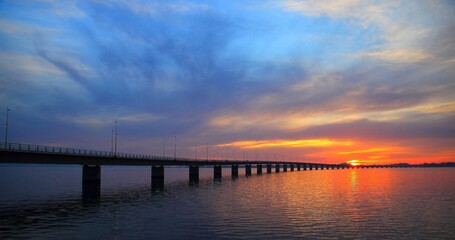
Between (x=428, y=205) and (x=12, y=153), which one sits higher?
(x=12, y=153)

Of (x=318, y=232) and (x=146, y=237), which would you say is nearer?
(x=146, y=237)

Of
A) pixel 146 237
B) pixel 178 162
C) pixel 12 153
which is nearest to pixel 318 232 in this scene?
pixel 146 237

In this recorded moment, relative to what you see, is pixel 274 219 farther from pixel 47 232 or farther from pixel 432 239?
pixel 47 232

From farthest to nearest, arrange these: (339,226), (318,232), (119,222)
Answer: (119,222) → (339,226) → (318,232)

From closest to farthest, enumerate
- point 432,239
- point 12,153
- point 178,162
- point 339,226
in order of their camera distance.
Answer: point 432,239
point 339,226
point 12,153
point 178,162

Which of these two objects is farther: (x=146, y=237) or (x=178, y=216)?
(x=178, y=216)

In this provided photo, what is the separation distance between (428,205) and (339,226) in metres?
25.0

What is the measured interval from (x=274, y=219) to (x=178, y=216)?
1094 cm

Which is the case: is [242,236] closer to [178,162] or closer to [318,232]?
[318,232]

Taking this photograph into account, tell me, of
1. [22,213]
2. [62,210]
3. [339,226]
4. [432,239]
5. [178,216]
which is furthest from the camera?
[62,210]

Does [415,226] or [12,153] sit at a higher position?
[12,153]

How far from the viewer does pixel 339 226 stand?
37.1 m

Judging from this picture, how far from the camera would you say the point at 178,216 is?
4372 cm

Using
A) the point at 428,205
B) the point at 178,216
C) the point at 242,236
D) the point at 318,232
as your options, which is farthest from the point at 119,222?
the point at 428,205
